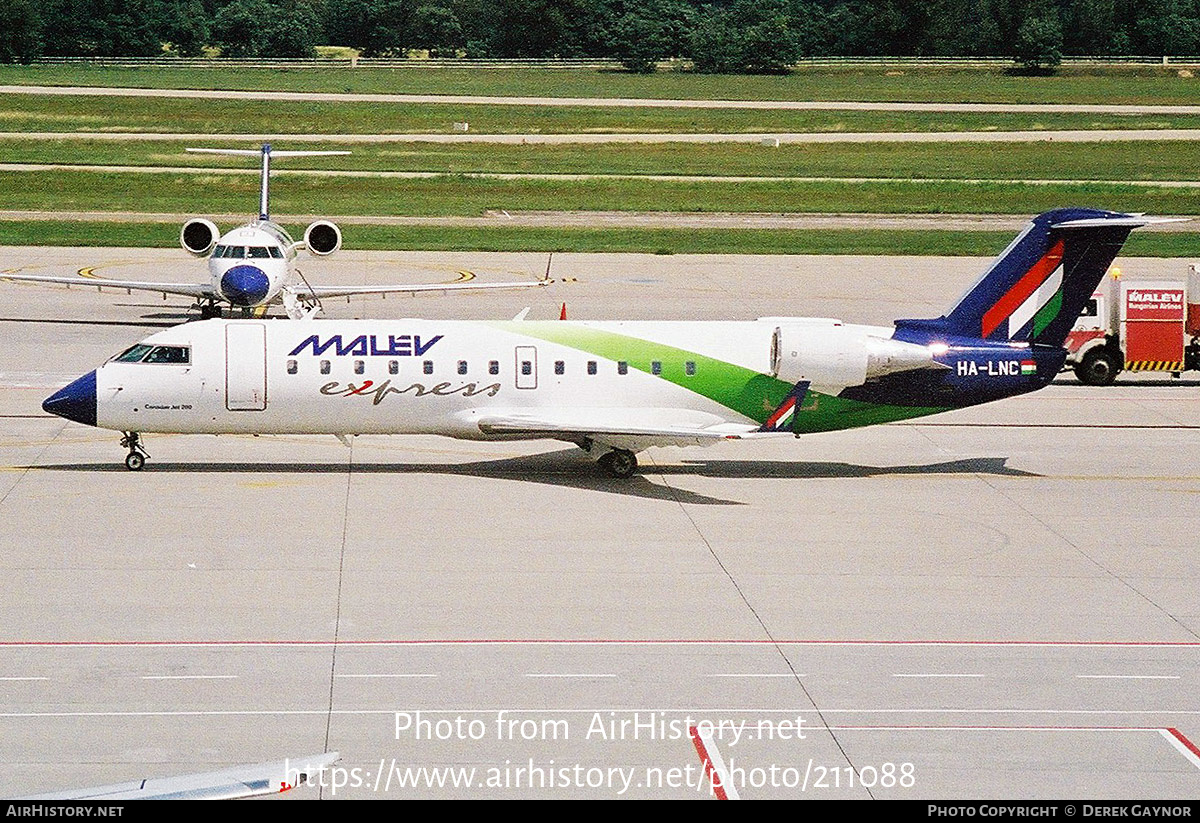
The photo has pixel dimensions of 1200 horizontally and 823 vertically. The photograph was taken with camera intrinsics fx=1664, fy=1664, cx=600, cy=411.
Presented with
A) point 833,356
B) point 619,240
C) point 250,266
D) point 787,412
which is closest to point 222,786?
point 787,412

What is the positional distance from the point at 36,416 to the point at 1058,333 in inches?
802

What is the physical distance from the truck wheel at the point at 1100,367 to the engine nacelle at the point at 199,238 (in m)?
23.9

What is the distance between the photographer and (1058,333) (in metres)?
30.3

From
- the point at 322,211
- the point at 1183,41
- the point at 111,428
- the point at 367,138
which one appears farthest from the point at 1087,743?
the point at 1183,41

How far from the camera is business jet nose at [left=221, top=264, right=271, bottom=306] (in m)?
42.2

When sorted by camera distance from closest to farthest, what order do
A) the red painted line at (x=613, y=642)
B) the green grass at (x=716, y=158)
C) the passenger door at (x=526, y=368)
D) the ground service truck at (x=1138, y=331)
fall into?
the red painted line at (x=613, y=642) → the passenger door at (x=526, y=368) → the ground service truck at (x=1138, y=331) → the green grass at (x=716, y=158)

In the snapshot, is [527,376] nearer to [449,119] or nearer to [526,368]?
[526,368]

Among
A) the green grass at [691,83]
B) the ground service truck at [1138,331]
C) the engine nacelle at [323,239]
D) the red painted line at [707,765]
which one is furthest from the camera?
the green grass at [691,83]

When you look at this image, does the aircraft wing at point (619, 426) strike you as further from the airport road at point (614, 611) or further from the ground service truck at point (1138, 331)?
the ground service truck at point (1138, 331)

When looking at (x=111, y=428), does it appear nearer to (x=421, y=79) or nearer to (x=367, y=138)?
(x=367, y=138)

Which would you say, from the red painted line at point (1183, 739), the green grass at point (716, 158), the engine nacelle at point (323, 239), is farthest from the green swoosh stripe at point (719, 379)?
the green grass at point (716, 158)

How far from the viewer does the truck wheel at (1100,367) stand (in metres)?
41.1

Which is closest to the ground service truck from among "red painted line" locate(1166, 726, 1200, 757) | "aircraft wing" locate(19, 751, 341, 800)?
"red painted line" locate(1166, 726, 1200, 757)

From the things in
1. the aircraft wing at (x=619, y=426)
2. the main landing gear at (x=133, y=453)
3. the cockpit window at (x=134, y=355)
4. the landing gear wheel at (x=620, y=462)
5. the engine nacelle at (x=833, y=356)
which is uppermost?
the engine nacelle at (x=833, y=356)
